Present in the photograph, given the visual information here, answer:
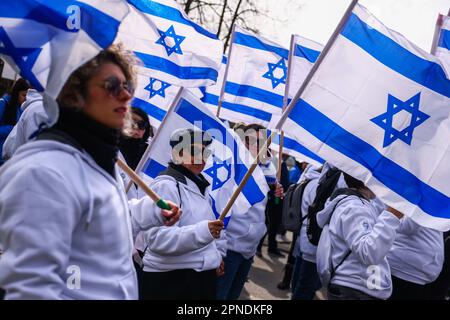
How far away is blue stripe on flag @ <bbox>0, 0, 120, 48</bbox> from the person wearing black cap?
4.85 feet

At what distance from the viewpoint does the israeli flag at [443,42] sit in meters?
3.50

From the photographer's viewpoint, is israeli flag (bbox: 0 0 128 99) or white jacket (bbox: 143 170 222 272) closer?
israeli flag (bbox: 0 0 128 99)

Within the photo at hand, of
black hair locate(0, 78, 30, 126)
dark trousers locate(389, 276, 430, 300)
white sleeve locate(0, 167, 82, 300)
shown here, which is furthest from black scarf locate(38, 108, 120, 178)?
black hair locate(0, 78, 30, 126)

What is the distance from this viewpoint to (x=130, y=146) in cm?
438

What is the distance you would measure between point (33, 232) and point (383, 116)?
249cm

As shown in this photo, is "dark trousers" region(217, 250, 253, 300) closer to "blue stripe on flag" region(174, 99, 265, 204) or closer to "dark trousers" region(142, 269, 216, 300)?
"blue stripe on flag" region(174, 99, 265, 204)

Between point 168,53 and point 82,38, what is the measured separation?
2.90 metres

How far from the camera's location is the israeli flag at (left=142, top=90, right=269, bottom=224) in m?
4.00

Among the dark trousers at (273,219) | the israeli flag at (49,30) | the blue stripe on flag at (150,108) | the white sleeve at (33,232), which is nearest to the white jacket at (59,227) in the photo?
the white sleeve at (33,232)

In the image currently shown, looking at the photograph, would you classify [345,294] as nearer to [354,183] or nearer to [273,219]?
[354,183]

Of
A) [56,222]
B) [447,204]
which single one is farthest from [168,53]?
[56,222]

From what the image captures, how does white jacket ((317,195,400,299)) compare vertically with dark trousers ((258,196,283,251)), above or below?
above

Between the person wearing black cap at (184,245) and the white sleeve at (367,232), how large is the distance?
0.96 m
